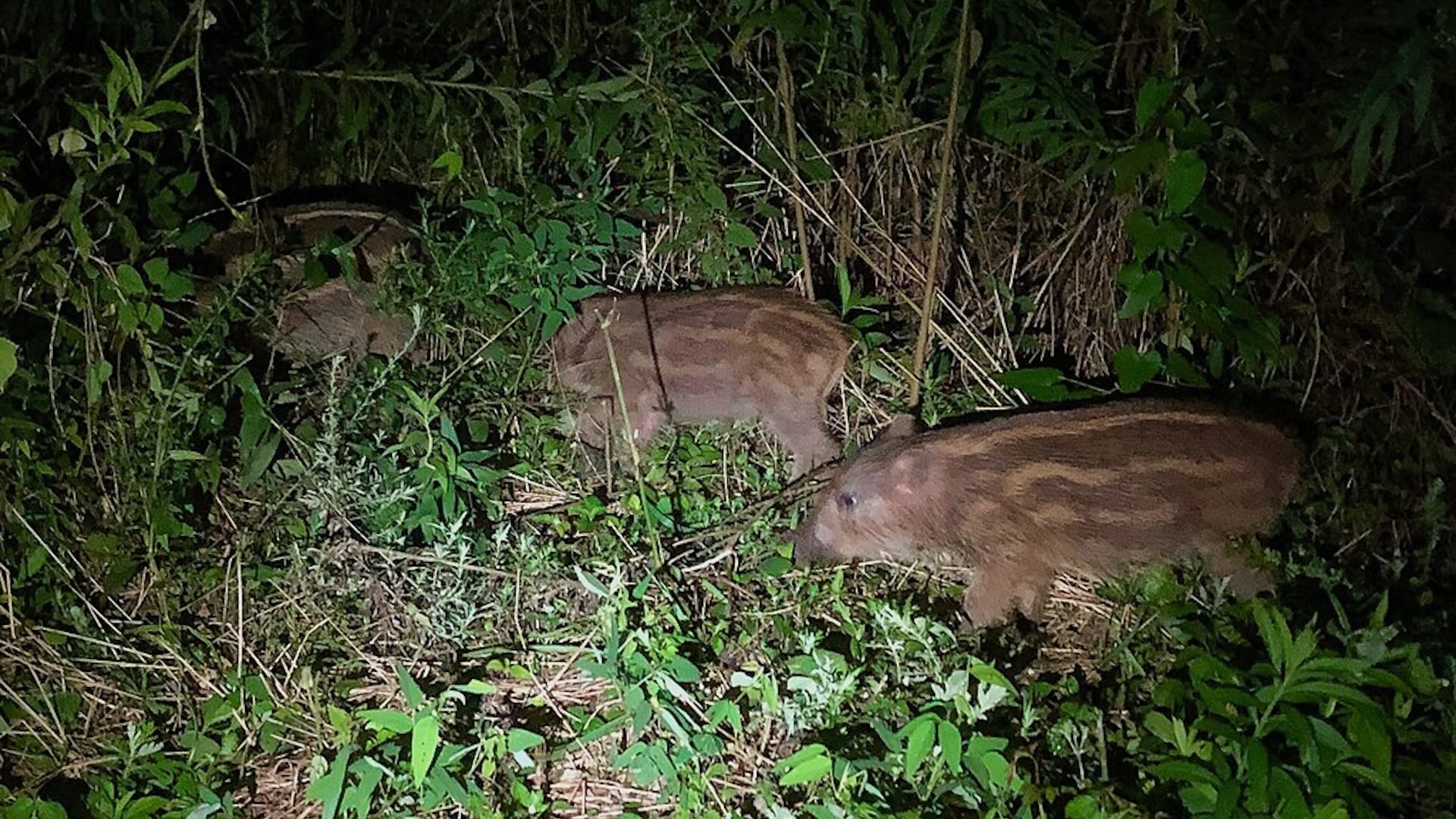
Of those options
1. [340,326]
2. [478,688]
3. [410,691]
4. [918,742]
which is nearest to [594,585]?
[478,688]

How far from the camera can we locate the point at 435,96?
4211mm

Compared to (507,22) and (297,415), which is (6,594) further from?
(507,22)

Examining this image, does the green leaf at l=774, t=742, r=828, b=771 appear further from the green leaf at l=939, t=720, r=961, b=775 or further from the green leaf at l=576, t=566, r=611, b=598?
the green leaf at l=576, t=566, r=611, b=598

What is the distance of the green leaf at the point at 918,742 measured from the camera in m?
2.61

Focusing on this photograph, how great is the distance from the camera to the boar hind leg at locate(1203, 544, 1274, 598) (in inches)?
136

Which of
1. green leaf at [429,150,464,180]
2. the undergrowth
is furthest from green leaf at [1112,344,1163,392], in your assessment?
green leaf at [429,150,464,180]

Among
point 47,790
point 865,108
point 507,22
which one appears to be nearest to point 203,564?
point 47,790

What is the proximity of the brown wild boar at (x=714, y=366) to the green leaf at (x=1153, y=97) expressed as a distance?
1.16 meters

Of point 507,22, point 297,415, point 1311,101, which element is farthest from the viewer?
point 507,22

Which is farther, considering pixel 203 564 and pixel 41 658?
pixel 203 564

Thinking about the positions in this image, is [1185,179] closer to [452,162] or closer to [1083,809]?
[1083,809]

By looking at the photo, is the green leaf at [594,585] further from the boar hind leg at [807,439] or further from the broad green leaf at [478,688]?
the boar hind leg at [807,439]

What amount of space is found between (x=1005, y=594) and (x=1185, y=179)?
1256 millimetres

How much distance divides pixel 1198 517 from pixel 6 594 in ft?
10.6
